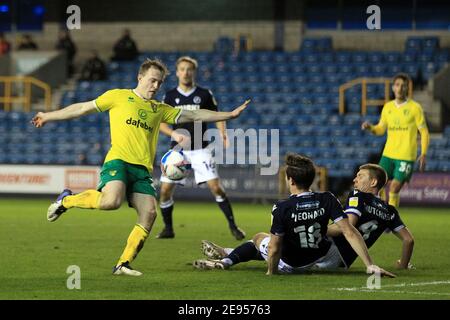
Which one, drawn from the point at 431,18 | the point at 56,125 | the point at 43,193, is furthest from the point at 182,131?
the point at 431,18

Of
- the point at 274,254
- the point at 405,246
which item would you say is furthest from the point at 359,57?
the point at 274,254

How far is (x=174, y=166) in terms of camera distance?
1288 cm

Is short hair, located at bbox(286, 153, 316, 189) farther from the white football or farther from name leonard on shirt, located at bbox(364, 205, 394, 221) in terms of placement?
the white football

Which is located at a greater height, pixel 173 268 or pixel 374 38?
pixel 374 38

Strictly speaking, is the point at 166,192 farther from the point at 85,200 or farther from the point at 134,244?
the point at 134,244

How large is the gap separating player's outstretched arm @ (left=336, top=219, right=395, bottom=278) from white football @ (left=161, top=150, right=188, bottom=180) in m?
4.04

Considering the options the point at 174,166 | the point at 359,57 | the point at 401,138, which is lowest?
the point at 174,166

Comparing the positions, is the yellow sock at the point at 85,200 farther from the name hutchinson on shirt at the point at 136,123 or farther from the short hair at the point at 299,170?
the short hair at the point at 299,170

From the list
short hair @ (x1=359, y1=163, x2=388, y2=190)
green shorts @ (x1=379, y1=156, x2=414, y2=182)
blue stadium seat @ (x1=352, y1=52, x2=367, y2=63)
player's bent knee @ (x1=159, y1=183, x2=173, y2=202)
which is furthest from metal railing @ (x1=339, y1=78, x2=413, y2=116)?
short hair @ (x1=359, y1=163, x2=388, y2=190)

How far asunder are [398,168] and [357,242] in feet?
20.9

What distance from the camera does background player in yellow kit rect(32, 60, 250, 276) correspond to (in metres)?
9.82

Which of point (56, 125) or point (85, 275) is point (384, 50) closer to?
point (56, 125)

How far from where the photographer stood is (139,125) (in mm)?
10023

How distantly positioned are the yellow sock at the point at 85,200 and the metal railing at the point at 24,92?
19.7m
